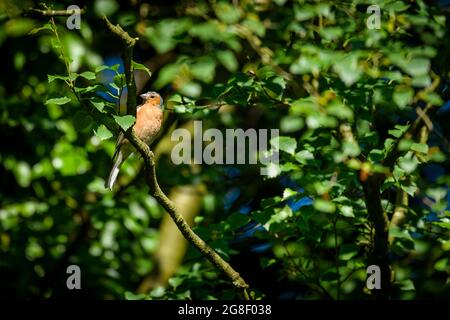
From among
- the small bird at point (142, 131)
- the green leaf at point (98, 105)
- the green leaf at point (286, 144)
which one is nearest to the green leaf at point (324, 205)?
the green leaf at point (286, 144)

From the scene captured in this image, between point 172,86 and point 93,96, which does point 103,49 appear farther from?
point 93,96

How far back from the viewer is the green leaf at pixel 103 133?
3399 mm

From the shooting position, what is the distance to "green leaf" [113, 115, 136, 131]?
128 inches

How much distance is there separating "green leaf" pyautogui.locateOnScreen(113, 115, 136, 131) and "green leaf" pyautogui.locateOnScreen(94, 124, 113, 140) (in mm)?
168

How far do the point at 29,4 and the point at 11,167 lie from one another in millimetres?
3068

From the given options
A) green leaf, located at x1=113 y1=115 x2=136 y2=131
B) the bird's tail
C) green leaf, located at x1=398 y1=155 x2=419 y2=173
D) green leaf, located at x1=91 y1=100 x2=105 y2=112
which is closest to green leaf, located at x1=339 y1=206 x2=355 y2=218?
green leaf, located at x1=398 y1=155 x2=419 y2=173

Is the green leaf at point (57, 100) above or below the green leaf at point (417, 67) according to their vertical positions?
below

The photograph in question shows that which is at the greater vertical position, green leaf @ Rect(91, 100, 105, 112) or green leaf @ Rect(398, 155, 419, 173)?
Result: green leaf @ Rect(91, 100, 105, 112)

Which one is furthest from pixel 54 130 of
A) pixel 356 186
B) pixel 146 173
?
pixel 356 186

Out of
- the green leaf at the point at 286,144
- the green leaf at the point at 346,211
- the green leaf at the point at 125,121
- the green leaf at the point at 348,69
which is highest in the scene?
the green leaf at the point at 348,69

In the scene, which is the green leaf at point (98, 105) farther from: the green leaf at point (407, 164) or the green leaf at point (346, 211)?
the green leaf at point (407, 164)

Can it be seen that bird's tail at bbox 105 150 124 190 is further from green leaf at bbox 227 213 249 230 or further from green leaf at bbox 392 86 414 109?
green leaf at bbox 392 86 414 109

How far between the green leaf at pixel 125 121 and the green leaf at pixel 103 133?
168 mm

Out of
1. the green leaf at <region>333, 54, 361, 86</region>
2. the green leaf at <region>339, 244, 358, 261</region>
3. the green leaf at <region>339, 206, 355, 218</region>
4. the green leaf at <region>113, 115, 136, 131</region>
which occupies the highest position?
the green leaf at <region>333, 54, 361, 86</region>
